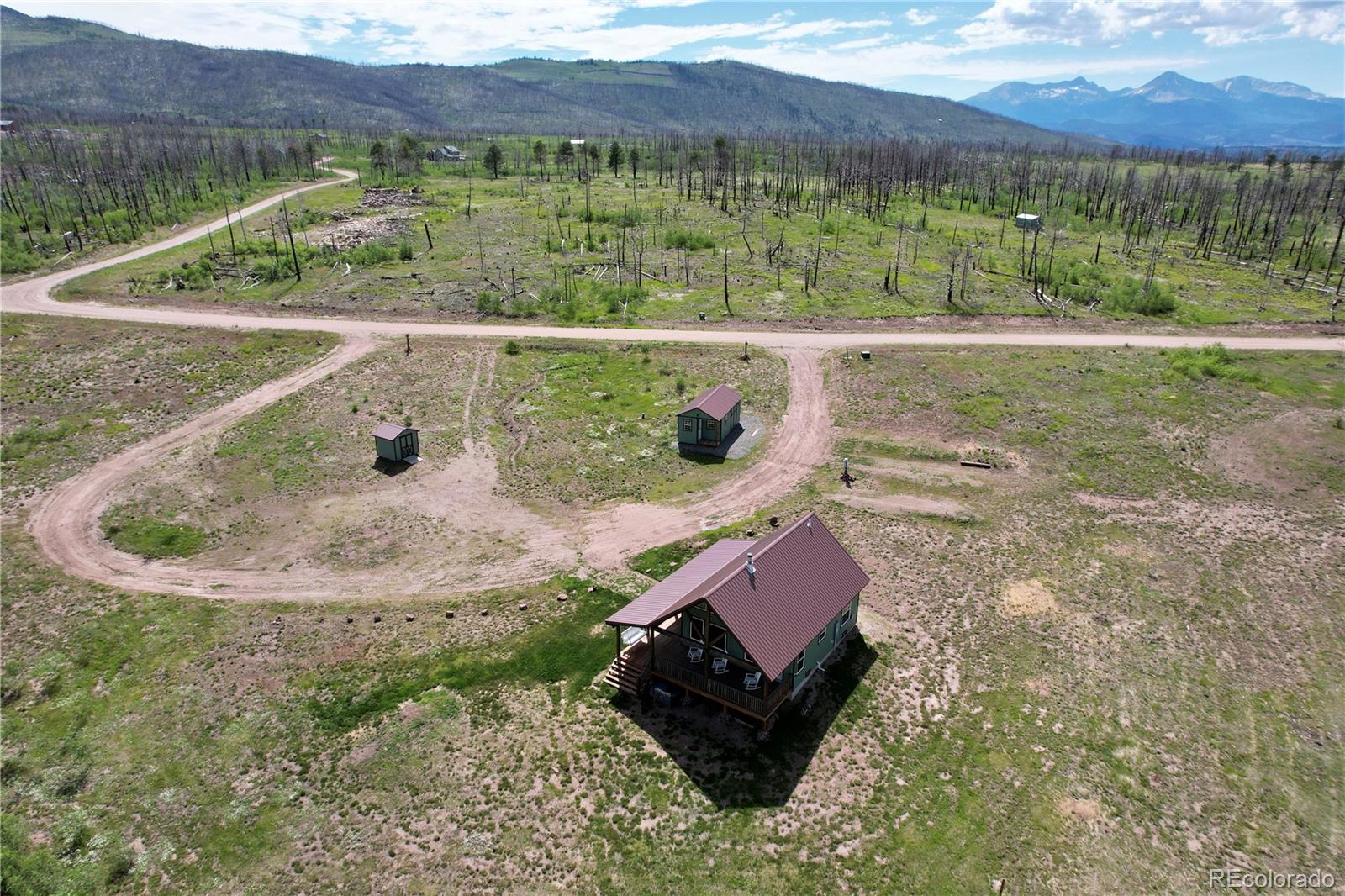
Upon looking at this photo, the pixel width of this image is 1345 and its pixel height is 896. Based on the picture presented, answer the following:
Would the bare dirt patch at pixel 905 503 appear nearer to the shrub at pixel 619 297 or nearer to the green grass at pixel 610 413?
the green grass at pixel 610 413

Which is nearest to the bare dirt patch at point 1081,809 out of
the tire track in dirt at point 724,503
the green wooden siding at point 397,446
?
the tire track in dirt at point 724,503

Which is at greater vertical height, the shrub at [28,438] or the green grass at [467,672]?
the shrub at [28,438]

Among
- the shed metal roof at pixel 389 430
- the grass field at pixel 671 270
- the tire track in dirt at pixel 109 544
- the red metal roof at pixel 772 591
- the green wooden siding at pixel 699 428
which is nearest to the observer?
the red metal roof at pixel 772 591

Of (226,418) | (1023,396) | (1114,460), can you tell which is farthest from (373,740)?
(1023,396)

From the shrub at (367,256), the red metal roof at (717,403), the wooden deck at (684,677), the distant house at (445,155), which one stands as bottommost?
the wooden deck at (684,677)

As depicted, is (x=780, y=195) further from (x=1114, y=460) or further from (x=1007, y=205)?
(x=1114, y=460)

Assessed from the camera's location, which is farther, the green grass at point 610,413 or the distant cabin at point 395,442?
the distant cabin at point 395,442

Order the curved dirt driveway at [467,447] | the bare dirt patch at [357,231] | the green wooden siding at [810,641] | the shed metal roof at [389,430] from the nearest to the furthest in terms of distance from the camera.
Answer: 1. the green wooden siding at [810,641]
2. the curved dirt driveway at [467,447]
3. the shed metal roof at [389,430]
4. the bare dirt patch at [357,231]
